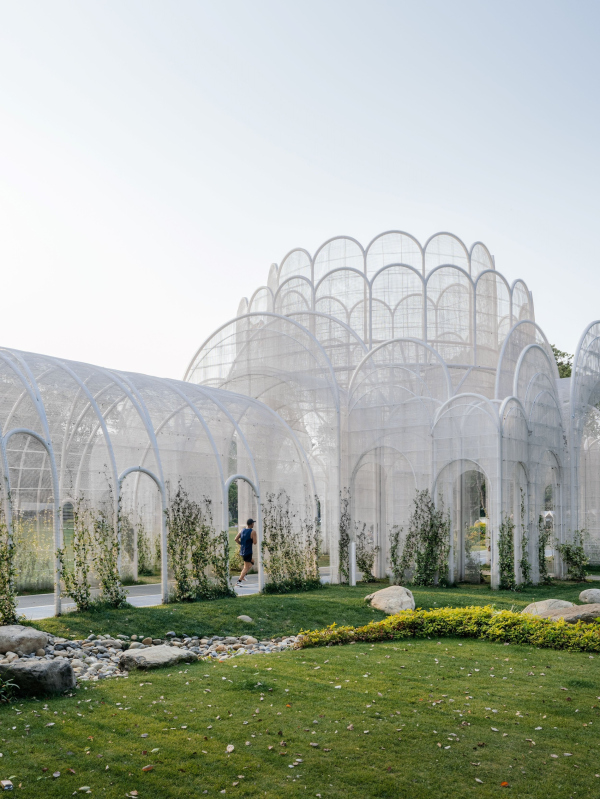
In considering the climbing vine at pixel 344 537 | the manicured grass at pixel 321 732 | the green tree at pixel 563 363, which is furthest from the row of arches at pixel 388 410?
the green tree at pixel 563 363

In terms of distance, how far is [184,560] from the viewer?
600 inches

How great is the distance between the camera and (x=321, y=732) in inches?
281

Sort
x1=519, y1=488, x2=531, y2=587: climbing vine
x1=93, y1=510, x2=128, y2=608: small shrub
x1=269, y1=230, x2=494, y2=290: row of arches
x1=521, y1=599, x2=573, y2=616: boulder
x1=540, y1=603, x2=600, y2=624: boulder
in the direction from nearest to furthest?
x1=540, y1=603, x2=600, y2=624: boulder, x1=521, y1=599, x2=573, y2=616: boulder, x1=93, y1=510, x2=128, y2=608: small shrub, x1=519, y1=488, x2=531, y2=587: climbing vine, x1=269, y1=230, x2=494, y2=290: row of arches

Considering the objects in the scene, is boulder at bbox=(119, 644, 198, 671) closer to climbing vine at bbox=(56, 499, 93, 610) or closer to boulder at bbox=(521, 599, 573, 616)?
climbing vine at bbox=(56, 499, 93, 610)

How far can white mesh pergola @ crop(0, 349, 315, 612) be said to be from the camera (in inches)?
539

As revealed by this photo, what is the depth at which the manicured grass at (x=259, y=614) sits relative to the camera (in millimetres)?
12227

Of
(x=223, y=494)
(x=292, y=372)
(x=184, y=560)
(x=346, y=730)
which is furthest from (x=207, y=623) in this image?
(x=292, y=372)

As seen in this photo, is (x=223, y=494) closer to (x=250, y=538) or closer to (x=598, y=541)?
(x=250, y=538)

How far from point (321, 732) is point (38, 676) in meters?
3.26

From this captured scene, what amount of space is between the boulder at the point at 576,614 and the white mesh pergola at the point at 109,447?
22.4ft

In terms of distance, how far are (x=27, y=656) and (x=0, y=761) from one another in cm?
429

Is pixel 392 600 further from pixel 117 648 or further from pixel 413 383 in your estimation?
pixel 413 383

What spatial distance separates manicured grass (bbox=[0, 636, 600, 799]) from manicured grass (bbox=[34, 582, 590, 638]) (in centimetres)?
274

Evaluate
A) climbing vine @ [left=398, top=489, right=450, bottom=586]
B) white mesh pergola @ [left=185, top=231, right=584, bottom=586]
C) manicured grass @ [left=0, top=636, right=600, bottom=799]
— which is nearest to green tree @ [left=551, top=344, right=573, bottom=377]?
white mesh pergola @ [left=185, top=231, right=584, bottom=586]
